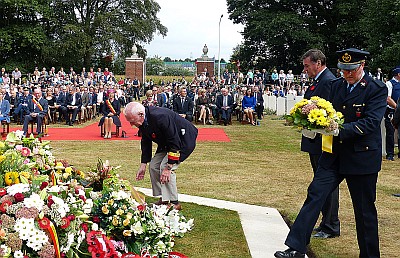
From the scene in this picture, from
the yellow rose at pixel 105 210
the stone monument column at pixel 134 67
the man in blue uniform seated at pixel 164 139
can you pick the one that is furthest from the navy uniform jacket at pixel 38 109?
the stone monument column at pixel 134 67

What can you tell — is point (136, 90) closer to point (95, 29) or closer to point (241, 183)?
point (95, 29)

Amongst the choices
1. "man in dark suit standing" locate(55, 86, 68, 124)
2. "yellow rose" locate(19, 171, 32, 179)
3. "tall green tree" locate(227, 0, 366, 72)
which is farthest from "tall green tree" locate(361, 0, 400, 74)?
"yellow rose" locate(19, 171, 32, 179)

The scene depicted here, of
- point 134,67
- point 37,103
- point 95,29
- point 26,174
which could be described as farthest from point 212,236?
point 95,29

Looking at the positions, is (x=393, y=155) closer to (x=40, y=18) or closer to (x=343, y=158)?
(x=343, y=158)

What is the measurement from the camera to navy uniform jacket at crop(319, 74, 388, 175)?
5.33 meters

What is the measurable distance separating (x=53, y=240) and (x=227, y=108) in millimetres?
21626

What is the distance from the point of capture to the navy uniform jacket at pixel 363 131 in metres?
5.33

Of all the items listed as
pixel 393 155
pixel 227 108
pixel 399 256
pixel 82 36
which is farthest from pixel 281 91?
pixel 399 256

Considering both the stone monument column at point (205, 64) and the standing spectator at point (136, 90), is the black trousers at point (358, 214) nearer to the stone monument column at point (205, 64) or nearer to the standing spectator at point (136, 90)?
the standing spectator at point (136, 90)

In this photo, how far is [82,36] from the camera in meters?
53.1

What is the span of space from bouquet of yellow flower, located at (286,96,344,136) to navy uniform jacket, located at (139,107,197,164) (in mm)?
2255

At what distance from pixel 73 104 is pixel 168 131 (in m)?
19.3

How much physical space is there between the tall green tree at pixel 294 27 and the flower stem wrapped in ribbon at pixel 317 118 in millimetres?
44411

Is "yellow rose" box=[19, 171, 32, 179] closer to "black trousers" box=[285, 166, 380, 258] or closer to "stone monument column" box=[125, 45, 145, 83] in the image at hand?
"black trousers" box=[285, 166, 380, 258]
